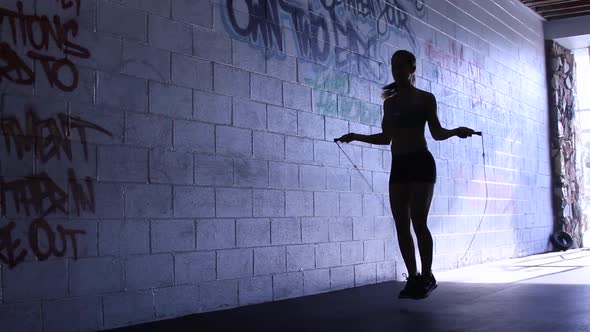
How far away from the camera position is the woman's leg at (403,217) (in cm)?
460

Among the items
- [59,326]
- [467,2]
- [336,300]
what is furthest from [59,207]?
[467,2]

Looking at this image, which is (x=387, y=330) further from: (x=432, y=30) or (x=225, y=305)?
(x=432, y=30)

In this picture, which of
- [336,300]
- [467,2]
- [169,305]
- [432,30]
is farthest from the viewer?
[467,2]

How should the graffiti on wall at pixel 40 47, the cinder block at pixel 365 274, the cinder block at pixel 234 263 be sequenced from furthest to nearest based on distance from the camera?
1. the cinder block at pixel 365 274
2. the cinder block at pixel 234 263
3. the graffiti on wall at pixel 40 47

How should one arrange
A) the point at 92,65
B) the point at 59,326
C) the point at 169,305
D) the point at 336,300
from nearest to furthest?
the point at 59,326 < the point at 92,65 < the point at 169,305 < the point at 336,300

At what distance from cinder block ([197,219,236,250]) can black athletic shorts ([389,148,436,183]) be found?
109 centimetres

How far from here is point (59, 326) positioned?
147 inches

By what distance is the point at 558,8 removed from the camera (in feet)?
37.2

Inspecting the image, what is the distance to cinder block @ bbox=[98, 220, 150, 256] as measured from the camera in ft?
13.2

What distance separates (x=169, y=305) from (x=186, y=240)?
0.39 metres

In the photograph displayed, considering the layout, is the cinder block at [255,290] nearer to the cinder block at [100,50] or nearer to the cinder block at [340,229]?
the cinder block at [340,229]

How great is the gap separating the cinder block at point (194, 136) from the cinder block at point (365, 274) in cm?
204

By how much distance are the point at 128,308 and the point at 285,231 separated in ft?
5.06

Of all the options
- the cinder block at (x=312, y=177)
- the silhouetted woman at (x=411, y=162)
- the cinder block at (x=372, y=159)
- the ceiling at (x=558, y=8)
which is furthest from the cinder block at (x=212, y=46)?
the ceiling at (x=558, y=8)
